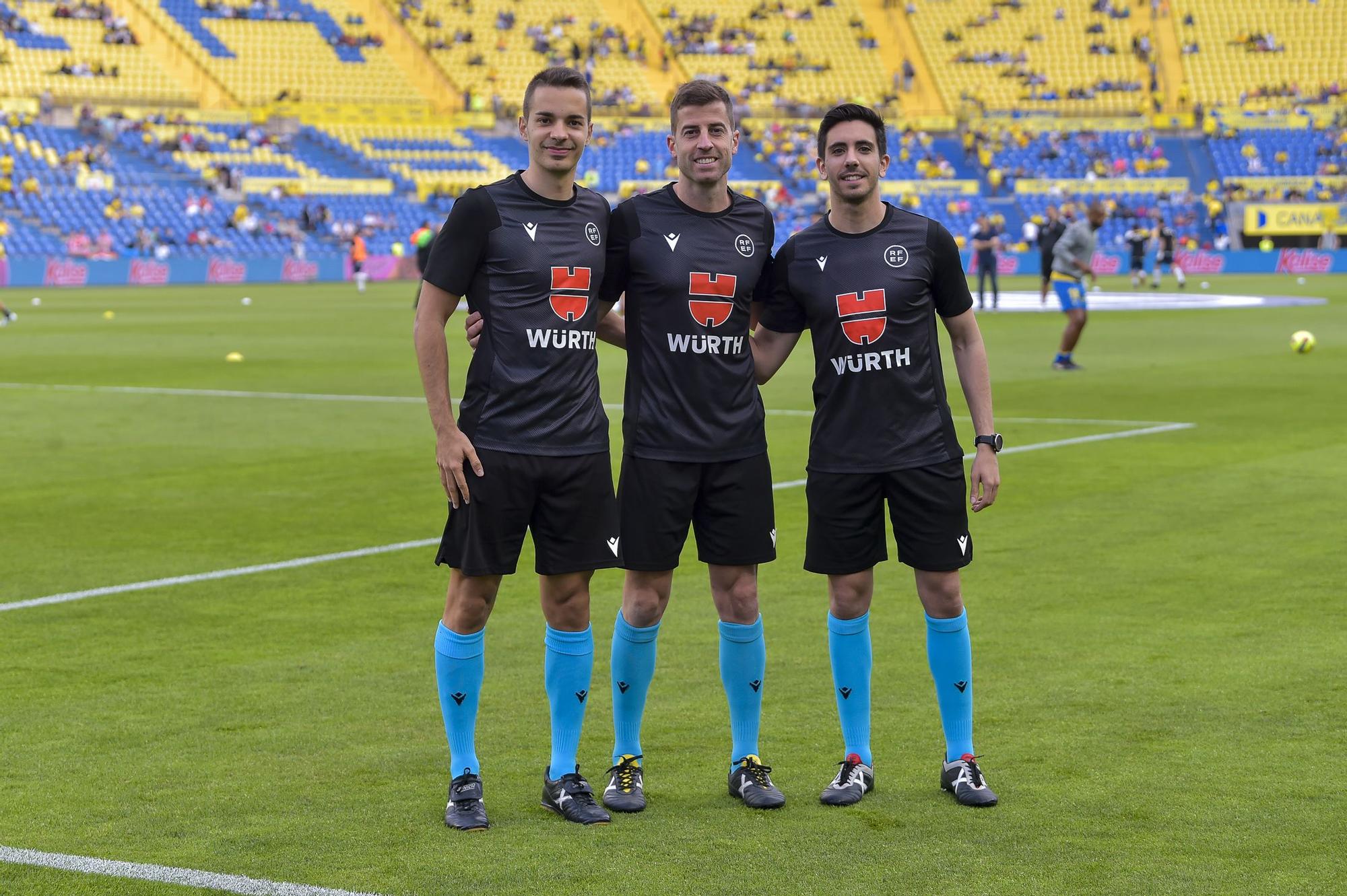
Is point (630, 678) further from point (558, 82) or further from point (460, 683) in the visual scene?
point (558, 82)

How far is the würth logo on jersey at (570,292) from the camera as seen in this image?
5.22 metres

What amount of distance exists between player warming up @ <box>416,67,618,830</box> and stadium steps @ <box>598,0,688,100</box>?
2540 inches

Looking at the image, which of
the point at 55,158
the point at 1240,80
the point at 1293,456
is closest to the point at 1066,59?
the point at 1240,80

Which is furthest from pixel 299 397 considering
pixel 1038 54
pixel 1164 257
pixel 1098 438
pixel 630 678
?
pixel 1038 54

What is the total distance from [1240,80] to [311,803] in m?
70.7

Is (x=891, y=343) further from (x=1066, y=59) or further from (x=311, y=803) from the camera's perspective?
(x=1066, y=59)

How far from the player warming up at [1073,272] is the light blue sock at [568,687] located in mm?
16242

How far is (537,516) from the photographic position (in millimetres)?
5316

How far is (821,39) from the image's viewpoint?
7294 cm

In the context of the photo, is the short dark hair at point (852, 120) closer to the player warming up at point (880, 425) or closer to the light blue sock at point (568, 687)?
the player warming up at point (880, 425)

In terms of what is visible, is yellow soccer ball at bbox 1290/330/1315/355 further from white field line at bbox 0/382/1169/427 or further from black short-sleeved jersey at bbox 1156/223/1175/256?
black short-sleeved jersey at bbox 1156/223/1175/256

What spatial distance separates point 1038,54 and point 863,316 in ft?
231

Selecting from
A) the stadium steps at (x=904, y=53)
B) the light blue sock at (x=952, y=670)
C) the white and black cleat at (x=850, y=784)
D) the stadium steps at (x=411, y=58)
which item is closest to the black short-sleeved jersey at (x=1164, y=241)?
the stadium steps at (x=904, y=53)

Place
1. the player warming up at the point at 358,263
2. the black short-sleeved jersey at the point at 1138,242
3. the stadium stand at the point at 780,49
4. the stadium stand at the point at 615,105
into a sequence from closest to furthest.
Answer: the black short-sleeved jersey at the point at 1138,242 → the player warming up at the point at 358,263 → the stadium stand at the point at 615,105 → the stadium stand at the point at 780,49
